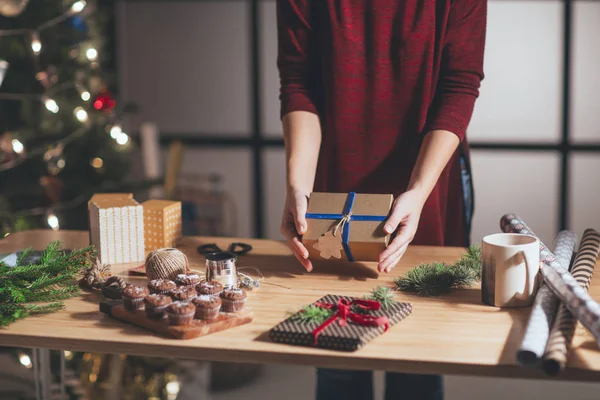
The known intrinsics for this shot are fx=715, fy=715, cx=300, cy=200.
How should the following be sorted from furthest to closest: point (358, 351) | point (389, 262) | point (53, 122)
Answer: point (53, 122) → point (389, 262) → point (358, 351)

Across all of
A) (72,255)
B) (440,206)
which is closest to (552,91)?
(440,206)

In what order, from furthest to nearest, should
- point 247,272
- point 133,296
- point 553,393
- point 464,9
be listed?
point 553,393 < point 464,9 < point 247,272 < point 133,296

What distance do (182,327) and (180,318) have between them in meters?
0.01

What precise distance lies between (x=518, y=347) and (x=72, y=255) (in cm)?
82

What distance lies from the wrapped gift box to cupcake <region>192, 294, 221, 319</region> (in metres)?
A: 0.10

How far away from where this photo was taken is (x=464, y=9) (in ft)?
5.48

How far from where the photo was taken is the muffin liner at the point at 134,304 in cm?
116

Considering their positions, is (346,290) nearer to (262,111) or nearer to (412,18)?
(412,18)

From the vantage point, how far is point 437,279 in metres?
1.33

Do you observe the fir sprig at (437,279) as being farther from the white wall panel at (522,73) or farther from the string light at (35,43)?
the white wall panel at (522,73)

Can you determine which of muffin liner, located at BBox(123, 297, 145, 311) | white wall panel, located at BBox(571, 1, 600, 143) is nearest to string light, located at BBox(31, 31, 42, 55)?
muffin liner, located at BBox(123, 297, 145, 311)

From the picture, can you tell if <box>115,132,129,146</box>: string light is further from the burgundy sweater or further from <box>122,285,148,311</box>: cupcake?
<box>122,285,148,311</box>: cupcake

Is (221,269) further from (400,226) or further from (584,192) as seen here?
(584,192)

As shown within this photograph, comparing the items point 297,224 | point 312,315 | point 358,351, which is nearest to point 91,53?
point 297,224
